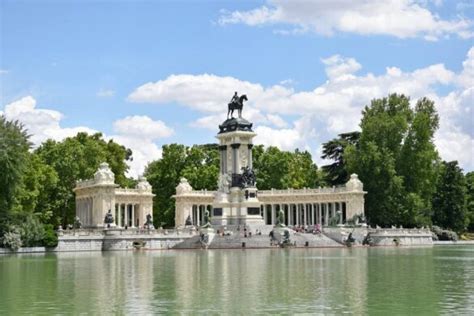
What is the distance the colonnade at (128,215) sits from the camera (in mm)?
82312

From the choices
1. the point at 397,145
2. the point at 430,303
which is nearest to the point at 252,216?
the point at 397,145

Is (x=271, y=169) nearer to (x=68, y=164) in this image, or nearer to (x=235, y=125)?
(x=235, y=125)

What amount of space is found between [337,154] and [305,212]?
1079 cm

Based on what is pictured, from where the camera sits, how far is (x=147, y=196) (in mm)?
84000

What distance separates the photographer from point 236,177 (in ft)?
253

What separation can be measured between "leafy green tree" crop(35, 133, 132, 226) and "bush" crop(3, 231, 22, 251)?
25.9 metres

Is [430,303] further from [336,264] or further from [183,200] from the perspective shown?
[183,200]

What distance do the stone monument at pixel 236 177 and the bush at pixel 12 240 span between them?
78.7 ft

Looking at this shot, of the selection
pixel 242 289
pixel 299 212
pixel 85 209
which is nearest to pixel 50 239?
pixel 85 209

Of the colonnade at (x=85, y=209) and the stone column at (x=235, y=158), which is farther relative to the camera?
the colonnade at (x=85, y=209)

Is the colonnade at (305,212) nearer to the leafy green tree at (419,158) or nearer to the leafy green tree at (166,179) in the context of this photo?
the leafy green tree at (419,158)

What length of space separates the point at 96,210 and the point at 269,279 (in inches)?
1979

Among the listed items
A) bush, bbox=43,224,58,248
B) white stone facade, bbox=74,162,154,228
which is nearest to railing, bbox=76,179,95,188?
white stone facade, bbox=74,162,154,228

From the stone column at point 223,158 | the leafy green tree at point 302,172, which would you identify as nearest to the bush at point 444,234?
the leafy green tree at point 302,172
